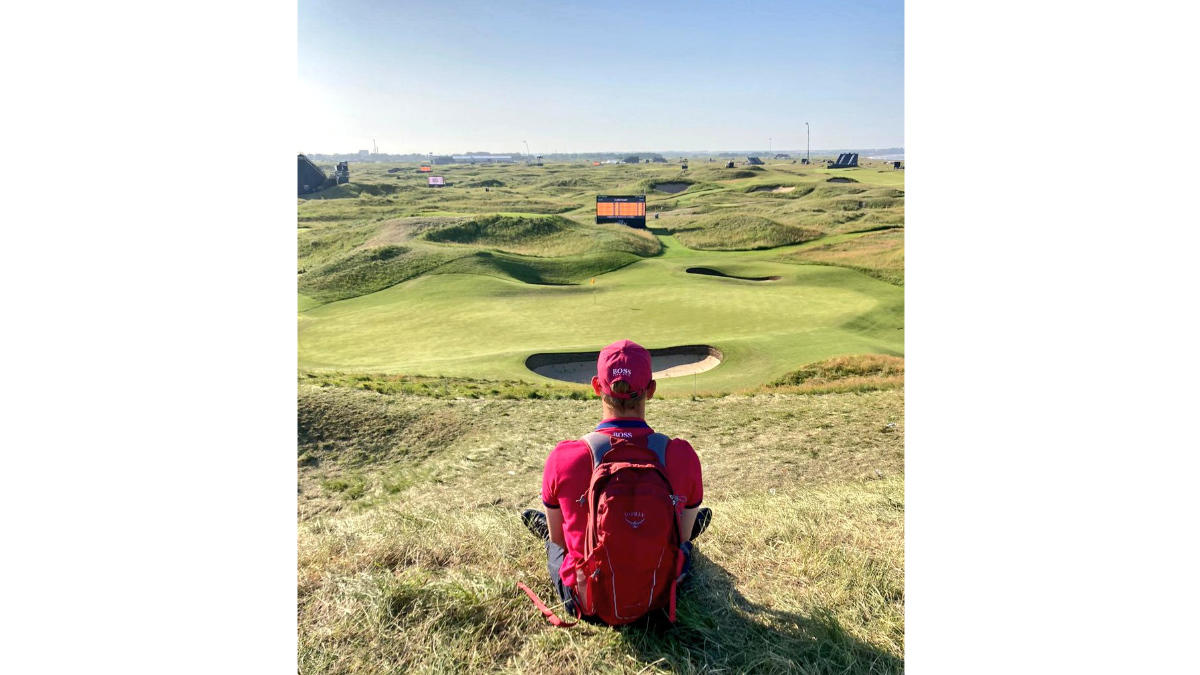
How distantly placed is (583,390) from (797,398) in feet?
15.9

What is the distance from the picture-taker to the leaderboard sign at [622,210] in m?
51.5

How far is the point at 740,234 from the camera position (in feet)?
153

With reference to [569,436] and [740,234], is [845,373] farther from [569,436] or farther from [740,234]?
[740,234]

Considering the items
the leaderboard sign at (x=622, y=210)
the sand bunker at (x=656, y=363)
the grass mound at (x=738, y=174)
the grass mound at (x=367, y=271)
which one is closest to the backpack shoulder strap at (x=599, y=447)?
the sand bunker at (x=656, y=363)

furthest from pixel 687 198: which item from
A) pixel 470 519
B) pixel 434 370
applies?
pixel 470 519

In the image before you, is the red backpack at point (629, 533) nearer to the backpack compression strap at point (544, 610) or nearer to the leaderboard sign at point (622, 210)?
the backpack compression strap at point (544, 610)

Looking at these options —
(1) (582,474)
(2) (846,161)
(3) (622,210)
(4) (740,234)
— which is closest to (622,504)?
(1) (582,474)

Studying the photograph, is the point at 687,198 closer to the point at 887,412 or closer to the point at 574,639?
the point at 887,412

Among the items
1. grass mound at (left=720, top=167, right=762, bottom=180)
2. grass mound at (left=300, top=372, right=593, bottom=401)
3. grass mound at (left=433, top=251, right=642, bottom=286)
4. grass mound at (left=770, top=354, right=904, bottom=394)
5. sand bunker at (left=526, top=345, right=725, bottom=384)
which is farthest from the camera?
grass mound at (left=720, top=167, right=762, bottom=180)

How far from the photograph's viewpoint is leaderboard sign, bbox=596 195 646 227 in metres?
51.5

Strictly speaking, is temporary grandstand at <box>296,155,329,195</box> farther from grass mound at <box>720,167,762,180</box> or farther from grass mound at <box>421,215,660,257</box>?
grass mound at <box>720,167,762,180</box>

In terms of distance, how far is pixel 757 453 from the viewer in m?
9.63

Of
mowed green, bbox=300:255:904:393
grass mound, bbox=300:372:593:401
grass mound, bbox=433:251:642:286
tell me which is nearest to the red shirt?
grass mound, bbox=300:372:593:401

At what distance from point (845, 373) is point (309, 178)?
238 feet
